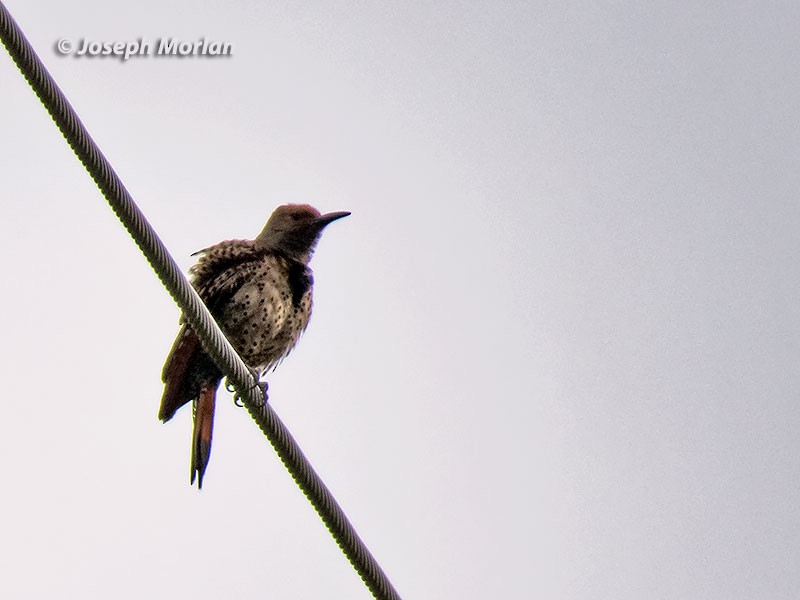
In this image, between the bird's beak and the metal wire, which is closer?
the metal wire

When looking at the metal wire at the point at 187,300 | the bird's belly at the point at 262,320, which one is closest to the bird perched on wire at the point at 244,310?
the bird's belly at the point at 262,320

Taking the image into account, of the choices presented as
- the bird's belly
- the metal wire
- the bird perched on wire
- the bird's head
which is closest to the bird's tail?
the bird perched on wire

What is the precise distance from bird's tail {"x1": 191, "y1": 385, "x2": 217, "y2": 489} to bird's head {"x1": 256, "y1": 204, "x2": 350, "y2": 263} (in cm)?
113

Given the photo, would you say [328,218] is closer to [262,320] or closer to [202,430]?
[262,320]

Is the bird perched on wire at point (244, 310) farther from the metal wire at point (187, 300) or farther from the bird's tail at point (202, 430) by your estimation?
the metal wire at point (187, 300)

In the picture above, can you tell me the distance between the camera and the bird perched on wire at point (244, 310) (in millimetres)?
7105

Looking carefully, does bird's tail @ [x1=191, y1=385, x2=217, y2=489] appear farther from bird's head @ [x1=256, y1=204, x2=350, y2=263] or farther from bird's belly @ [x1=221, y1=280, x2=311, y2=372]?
bird's head @ [x1=256, y1=204, x2=350, y2=263]

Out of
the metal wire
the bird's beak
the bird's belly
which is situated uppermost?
the bird's beak

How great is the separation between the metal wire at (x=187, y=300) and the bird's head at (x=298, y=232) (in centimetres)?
311

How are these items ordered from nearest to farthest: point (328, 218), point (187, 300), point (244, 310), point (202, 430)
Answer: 1. point (187, 300)
2. point (202, 430)
3. point (244, 310)
4. point (328, 218)

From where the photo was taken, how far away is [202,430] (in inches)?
277

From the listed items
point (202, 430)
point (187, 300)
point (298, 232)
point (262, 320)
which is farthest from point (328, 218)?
point (187, 300)

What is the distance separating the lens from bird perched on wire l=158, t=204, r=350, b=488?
711cm

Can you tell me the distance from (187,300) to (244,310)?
9.32 ft
